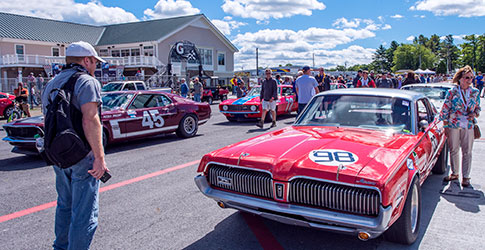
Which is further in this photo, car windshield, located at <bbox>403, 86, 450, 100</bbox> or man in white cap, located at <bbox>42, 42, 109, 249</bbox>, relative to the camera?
car windshield, located at <bbox>403, 86, 450, 100</bbox>

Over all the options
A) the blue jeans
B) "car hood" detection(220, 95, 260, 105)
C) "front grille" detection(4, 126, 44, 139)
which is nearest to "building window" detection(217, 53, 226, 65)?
"car hood" detection(220, 95, 260, 105)

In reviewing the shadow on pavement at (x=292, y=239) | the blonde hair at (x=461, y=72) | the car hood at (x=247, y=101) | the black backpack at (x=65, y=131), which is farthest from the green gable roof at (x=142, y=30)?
the black backpack at (x=65, y=131)

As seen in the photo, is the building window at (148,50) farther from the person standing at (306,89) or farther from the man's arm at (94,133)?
the man's arm at (94,133)

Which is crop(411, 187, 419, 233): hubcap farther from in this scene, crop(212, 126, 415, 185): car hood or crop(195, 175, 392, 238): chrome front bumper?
crop(195, 175, 392, 238): chrome front bumper

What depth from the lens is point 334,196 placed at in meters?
3.04

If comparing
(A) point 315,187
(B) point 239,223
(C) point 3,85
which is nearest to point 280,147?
(A) point 315,187

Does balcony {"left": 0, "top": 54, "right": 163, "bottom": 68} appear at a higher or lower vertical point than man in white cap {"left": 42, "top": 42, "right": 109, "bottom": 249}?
higher

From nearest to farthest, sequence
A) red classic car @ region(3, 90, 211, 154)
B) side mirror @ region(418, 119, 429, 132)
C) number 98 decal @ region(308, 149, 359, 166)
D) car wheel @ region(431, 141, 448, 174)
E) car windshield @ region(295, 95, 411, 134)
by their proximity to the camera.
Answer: number 98 decal @ region(308, 149, 359, 166), side mirror @ region(418, 119, 429, 132), car windshield @ region(295, 95, 411, 134), car wheel @ region(431, 141, 448, 174), red classic car @ region(3, 90, 211, 154)

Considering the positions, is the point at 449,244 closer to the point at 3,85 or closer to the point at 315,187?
the point at 315,187

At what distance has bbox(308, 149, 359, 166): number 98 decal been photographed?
3.22 metres

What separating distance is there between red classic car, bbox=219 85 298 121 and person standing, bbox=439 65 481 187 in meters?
7.90

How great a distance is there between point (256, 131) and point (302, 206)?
26.0 ft

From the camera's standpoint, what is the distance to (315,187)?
122 inches

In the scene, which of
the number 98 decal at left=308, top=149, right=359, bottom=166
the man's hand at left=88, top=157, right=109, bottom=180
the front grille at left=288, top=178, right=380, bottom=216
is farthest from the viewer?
the number 98 decal at left=308, top=149, right=359, bottom=166
